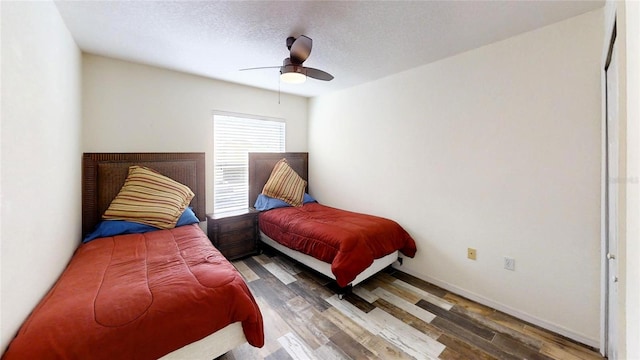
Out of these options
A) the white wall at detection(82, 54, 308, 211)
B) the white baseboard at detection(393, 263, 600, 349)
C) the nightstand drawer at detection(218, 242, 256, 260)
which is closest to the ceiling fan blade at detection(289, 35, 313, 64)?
the white wall at detection(82, 54, 308, 211)

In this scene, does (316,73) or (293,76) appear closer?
(293,76)

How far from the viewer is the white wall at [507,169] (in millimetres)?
1861

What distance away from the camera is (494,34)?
2098mm

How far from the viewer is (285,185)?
3.84m

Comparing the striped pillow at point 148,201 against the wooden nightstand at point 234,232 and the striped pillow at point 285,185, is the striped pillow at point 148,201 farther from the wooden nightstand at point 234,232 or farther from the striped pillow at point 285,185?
the striped pillow at point 285,185

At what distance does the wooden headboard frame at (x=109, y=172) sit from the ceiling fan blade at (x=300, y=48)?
6.70ft

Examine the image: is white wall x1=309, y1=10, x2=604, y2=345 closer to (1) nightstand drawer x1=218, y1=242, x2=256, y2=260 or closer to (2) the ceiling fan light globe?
(2) the ceiling fan light globe

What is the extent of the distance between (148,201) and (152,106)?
1.16m

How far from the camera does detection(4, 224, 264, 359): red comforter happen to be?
109 centimetres

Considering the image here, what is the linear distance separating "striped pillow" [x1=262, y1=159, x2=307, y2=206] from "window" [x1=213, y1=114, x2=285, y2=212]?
1.22 feet

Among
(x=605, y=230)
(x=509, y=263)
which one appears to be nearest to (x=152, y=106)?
→ (x=509, y=263)

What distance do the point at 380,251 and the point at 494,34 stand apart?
2219mm

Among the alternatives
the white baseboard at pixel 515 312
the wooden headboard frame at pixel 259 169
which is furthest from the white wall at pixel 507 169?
the wooden headboard frame at pixel 259 169

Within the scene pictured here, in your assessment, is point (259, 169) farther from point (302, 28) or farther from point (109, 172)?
point (302, 28)
